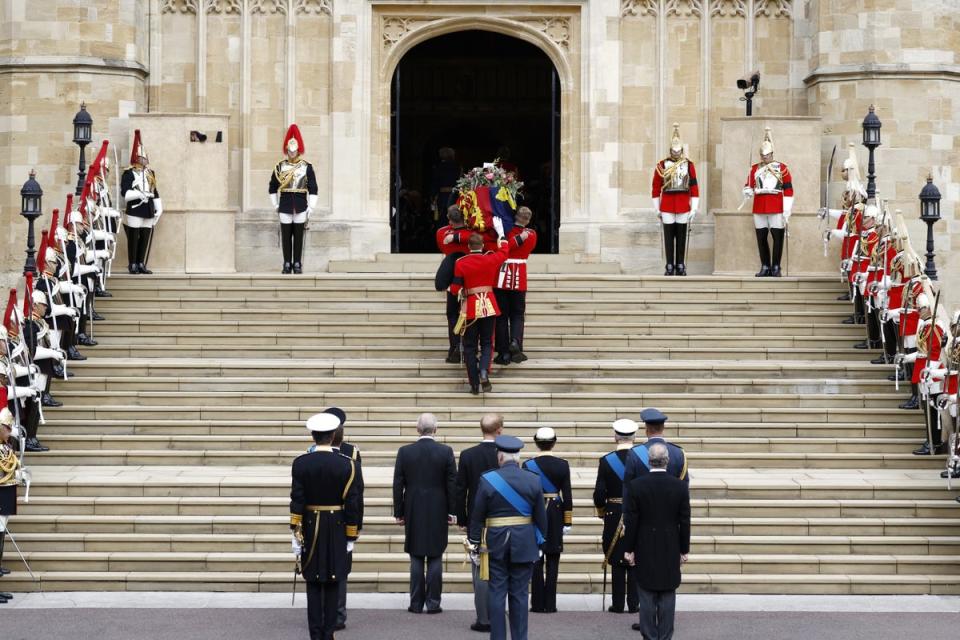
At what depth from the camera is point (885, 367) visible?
1800cm

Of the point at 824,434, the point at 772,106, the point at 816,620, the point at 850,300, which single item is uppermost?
the point at 772,106

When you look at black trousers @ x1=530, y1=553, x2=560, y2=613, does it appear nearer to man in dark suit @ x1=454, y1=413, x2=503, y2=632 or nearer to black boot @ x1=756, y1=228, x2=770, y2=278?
man in dark suit @ x1=454, y1=413, x2=503, y2=632

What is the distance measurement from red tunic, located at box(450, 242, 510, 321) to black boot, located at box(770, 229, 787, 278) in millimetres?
5648

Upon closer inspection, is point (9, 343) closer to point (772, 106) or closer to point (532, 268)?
point (532, 268)

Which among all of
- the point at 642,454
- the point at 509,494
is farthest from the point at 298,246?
the point at 509,494

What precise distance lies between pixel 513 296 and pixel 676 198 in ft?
15.3

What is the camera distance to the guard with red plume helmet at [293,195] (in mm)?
21391

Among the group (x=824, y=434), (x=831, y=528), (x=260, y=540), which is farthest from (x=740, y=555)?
(x=260, y=540)

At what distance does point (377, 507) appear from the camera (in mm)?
14438

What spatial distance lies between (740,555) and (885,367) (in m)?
4.81

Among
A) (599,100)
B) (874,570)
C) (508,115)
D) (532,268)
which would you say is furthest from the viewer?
(508,115)

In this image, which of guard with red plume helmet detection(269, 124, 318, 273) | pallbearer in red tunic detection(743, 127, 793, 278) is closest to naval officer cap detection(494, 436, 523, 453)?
pallbearer in red tunic detection(743, 127, 793, 278)

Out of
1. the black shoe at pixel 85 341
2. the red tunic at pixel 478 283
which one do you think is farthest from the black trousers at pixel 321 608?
the black shoe at pixel 85 341

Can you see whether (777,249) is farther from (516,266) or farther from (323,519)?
(323,519)
